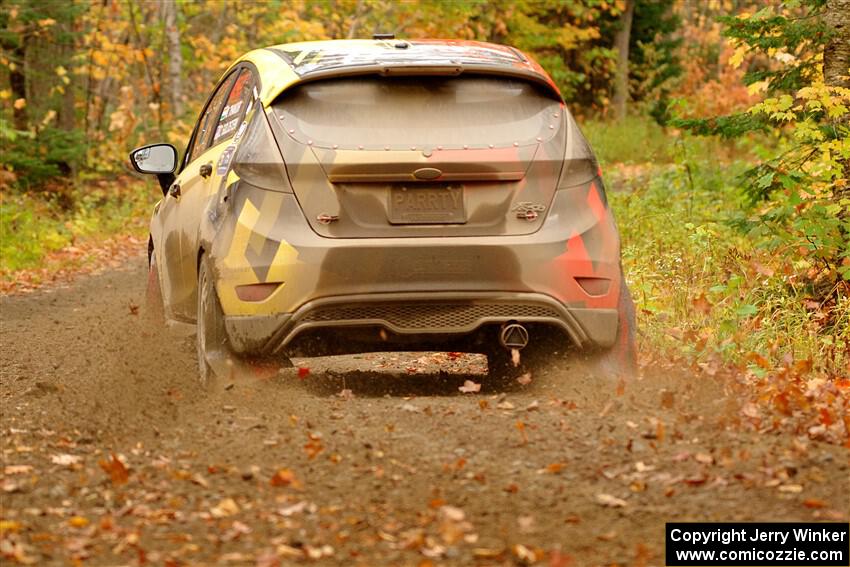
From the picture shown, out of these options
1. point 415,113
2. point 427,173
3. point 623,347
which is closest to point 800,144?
point 623,347

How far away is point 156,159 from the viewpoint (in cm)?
846

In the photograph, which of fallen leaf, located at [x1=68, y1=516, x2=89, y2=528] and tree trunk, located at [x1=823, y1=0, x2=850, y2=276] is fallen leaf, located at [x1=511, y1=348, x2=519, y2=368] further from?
tree trunk, located at [x1=823, y1=0, x2=850, y2=276]

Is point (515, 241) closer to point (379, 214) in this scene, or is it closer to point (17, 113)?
point (379, 214)

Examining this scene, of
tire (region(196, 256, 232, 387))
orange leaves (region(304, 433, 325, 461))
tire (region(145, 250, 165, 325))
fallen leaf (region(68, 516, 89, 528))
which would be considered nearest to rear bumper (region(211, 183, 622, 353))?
tire (region(196, 256, 232, 387))

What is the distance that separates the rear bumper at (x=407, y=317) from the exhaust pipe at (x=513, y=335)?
0.04 metres

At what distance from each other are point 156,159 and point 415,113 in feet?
8.12

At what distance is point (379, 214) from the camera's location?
6.43 meters

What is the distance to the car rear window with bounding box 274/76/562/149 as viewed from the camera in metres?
6.49

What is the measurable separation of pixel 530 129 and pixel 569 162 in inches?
9.9

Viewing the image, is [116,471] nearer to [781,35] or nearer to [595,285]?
[595,285]

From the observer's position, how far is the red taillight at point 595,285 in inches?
260

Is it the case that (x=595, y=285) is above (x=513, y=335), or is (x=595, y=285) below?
above

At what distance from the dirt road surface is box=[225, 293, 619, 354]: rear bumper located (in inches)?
13.1

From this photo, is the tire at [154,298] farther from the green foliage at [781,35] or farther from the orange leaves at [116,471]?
the green foliage at [781,35]
